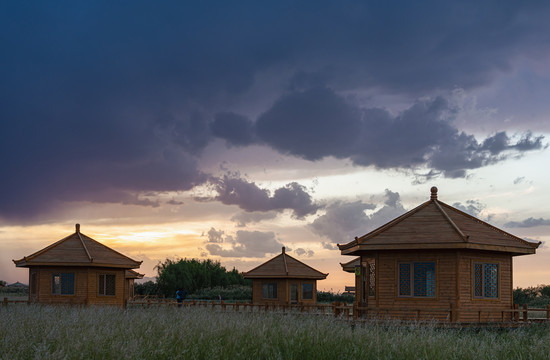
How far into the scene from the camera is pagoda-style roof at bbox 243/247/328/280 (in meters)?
38.4

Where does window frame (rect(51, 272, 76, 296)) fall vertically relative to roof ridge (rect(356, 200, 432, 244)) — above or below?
below

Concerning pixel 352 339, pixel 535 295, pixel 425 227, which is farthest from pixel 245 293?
pixel 352 339

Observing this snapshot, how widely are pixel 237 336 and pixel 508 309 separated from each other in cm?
1545

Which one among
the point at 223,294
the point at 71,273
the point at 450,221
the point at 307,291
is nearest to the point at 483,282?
the point at 450,221

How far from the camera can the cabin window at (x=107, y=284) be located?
33.5 meters

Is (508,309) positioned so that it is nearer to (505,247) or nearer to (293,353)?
(505,247)

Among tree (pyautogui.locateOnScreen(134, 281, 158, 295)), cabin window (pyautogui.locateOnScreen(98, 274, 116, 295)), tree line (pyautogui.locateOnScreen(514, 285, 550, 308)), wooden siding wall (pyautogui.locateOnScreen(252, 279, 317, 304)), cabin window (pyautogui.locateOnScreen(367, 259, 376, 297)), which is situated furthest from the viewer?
tree (pyautogui.locateOnScreen(134, 281, 158, 295))

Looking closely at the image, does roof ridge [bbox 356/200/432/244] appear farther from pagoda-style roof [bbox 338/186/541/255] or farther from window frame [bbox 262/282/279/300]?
window frame [bbox 262/282/279/300]

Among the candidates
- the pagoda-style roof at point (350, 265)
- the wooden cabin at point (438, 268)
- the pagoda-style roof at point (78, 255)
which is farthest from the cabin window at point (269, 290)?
the wooden cabin at point (438, 268)

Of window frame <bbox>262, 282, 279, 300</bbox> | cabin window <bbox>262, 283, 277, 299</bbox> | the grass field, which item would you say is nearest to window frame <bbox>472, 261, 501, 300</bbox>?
the grass field

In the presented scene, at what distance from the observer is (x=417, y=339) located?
A: 38.7 ft

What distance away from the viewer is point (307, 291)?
40344 mm

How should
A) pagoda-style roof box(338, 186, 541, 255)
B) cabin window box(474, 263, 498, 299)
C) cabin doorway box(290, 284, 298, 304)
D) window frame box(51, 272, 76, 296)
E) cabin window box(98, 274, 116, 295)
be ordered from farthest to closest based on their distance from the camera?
cabin doorway box(290, 284, 298, 304) → cabin window box(98, 274, 116, 295) → window frame box(51, 272, 76, 296) → cabin window box(474, 263, 498, 299) → pagoda-style roof box(338, 186, 541, 255)

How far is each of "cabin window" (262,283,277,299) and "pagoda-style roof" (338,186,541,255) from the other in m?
14.7
